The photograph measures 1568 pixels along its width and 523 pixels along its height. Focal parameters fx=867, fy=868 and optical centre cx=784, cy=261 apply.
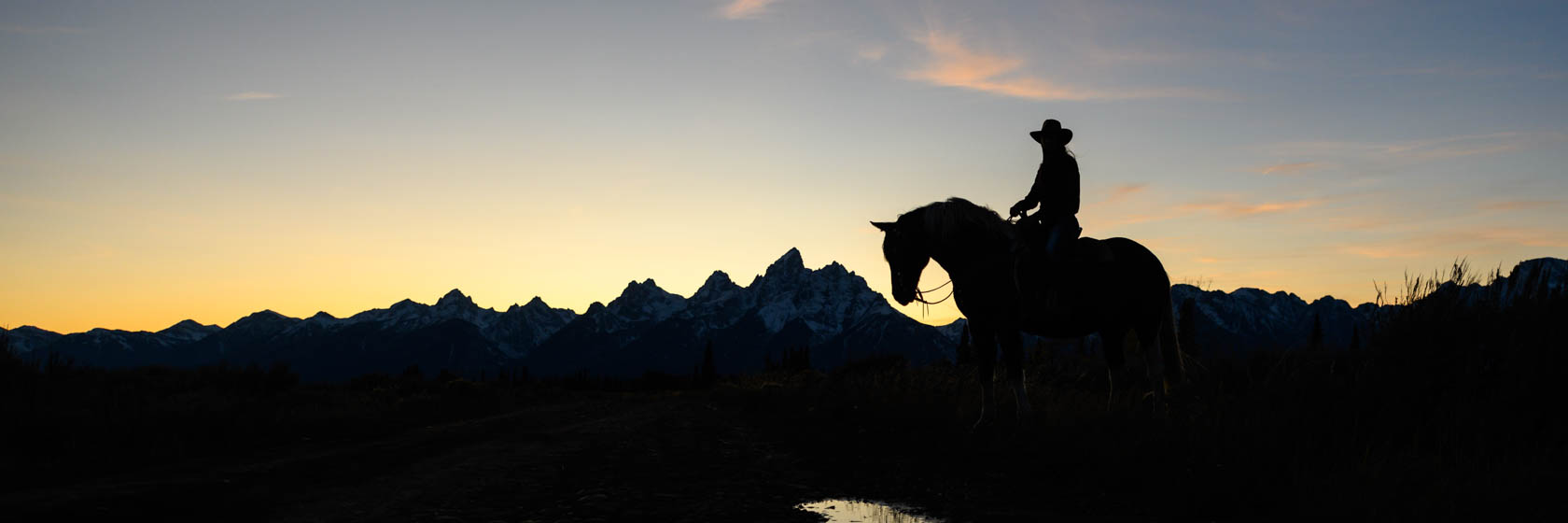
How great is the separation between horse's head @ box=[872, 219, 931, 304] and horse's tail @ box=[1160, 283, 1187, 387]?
2.77m

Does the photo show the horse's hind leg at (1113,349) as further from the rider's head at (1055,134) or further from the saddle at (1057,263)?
the rider's head at (1055,134)

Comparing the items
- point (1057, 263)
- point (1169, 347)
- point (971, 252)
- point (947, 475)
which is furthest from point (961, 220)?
point (947, 475)

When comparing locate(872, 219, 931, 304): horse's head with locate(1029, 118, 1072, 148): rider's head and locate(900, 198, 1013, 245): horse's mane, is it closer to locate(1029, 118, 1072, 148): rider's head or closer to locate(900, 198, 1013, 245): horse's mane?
locate(900, 198, 1013, 245): horse's mane

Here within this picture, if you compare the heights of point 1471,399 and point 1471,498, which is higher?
point 1471,399

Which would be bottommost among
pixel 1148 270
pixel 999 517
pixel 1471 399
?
pixel 999 517

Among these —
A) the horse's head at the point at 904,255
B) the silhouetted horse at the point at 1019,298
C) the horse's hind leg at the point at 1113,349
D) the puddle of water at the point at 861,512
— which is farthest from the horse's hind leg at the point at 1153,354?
the puddle of water at the point at 861,512

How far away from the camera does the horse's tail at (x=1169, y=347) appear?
972 cm

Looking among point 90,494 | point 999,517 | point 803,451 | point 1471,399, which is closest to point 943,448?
point 803,451

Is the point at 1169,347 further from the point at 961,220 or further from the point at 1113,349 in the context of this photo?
the point at 961,220

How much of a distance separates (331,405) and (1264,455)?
17289 millimetres

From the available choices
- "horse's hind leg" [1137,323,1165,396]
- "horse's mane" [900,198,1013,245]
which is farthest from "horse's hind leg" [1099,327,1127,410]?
"horse's mane" [900,198,1013,245]

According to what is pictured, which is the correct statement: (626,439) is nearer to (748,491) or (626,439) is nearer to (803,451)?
A: (803,451)

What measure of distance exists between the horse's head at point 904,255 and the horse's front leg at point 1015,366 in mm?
1421

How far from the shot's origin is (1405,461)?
611 cm
